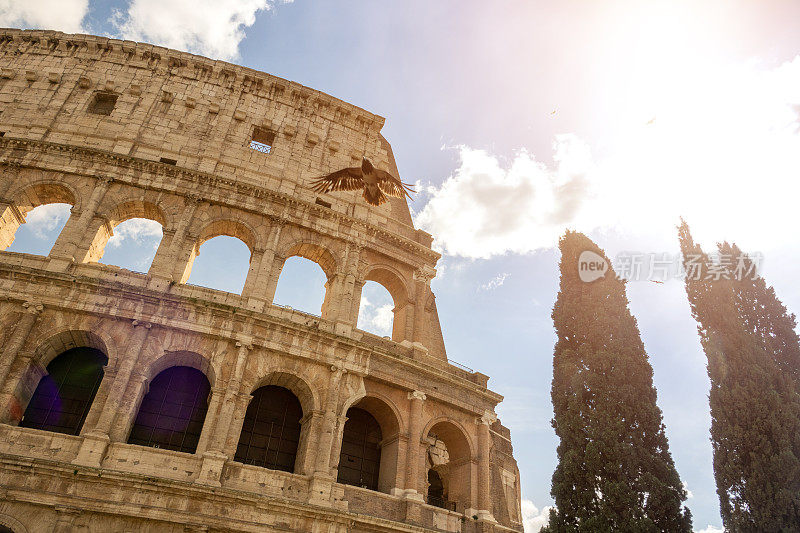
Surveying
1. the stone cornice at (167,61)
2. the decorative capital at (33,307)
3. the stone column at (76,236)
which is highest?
the stone cornice at (167,61)

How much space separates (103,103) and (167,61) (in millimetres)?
3037

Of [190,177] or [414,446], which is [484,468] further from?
[190,177]

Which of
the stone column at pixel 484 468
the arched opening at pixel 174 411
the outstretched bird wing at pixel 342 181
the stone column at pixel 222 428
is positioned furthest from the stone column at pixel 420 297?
the arched opening at pixel 174 411

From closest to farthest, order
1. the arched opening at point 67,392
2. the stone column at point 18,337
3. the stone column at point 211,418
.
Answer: the stone column at point 18,337, the stone column at point 211,418, the arched opening at point 67,392

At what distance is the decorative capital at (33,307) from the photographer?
13258mm

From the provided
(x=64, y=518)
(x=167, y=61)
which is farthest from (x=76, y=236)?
(x=167, y=61)

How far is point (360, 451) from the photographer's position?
51.7 ft

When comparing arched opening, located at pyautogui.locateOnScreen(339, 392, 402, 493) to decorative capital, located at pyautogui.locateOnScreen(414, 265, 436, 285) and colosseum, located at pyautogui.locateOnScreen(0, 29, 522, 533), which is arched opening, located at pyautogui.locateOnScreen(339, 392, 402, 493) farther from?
decorative capital, located at pyautogui.locateOnScreen(414, 265, 436, 285)

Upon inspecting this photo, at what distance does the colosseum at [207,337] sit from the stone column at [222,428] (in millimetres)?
54

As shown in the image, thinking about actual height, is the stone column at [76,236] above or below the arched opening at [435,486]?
above

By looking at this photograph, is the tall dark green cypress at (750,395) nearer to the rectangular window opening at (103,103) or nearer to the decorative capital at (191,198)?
the decorative capital at (191,198)

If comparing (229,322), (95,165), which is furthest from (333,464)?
(95,165)

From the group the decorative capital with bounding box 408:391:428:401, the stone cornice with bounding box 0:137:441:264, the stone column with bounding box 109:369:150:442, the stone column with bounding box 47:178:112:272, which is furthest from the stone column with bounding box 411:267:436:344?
the stone column with bounding box 47:178:112:272

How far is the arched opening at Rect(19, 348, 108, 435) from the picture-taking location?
13195 mm
